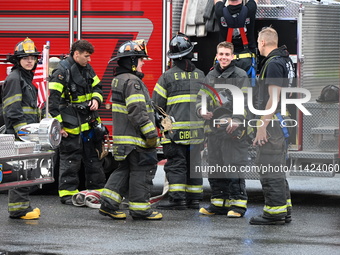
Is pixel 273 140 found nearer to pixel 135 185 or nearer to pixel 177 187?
pixel 135 185

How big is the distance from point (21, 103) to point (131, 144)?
4.01 ft

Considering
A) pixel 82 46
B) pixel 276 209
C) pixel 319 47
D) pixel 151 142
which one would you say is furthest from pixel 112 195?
pixel 319 47

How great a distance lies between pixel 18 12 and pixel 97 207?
2827mm

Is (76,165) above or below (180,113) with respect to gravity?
below

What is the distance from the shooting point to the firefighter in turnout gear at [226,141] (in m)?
9.81

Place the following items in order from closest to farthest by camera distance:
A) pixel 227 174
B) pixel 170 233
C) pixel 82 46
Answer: pixel 170 233 → pixel 227 174 → pixel 82 46

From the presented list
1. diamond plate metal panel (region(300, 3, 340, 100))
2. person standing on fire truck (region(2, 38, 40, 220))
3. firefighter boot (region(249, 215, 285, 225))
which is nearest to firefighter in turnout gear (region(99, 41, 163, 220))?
person standing on fire truck (region(2, 38, 40, 220))

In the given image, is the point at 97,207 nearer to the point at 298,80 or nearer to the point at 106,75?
the point at 106,75

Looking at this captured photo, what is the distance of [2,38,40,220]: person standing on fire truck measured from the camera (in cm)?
948

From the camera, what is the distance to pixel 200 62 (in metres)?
11.3

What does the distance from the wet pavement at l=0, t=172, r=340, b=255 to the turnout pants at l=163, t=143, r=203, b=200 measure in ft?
0.86

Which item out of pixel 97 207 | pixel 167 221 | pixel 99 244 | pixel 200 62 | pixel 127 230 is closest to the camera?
pixel 99 244

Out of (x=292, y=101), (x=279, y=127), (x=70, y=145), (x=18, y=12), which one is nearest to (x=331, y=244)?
(x=279, y=127)

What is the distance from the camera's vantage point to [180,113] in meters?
10.3
